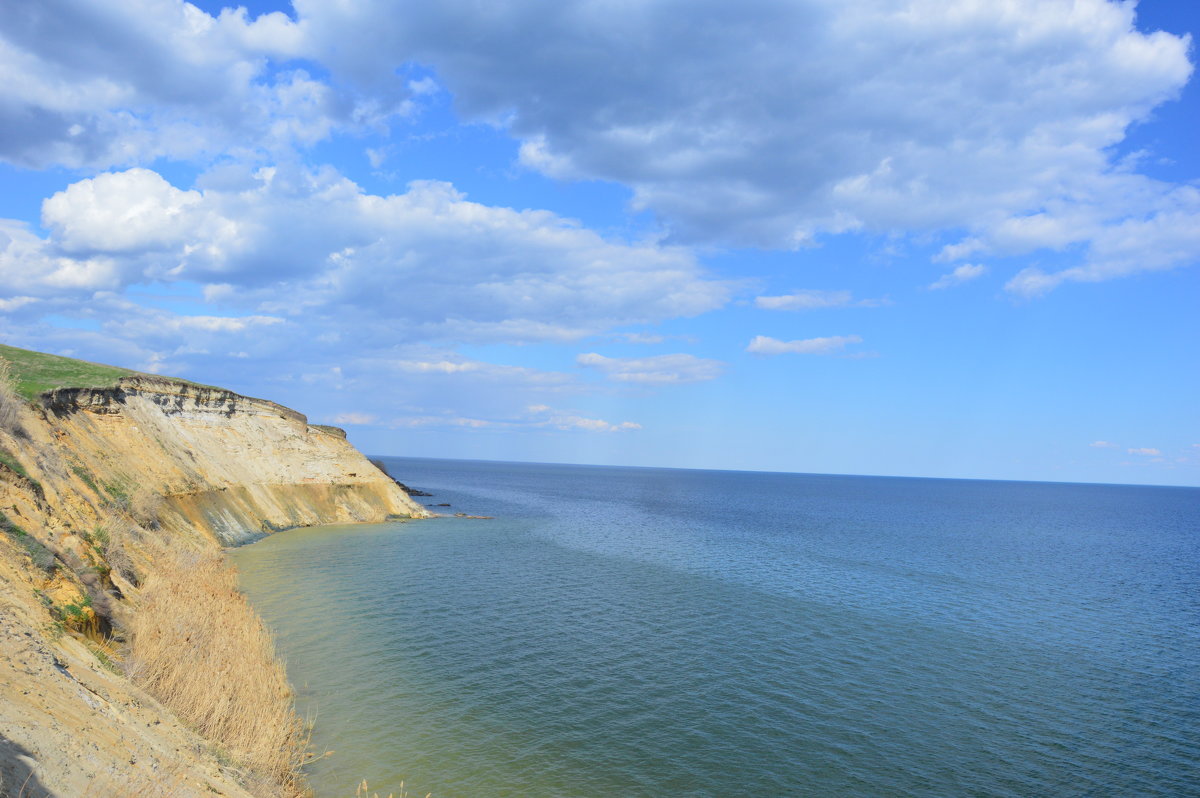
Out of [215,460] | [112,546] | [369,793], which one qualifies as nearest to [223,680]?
[369,793]

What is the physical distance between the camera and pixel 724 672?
79.9ft

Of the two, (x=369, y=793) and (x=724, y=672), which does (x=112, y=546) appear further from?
(x=724, y=672)

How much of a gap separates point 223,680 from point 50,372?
140 ft

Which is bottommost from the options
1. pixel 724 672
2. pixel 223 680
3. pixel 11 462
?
pixel 724 672

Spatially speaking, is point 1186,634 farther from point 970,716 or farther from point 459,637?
point 459,637

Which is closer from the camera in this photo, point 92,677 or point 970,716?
point 92,677

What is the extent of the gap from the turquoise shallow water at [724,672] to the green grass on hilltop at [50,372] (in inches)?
668

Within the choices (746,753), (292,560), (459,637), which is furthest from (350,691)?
(292,560)

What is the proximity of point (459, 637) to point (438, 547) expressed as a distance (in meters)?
26.2

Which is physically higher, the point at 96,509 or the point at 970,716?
the point at 96,509

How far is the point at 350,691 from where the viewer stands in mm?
20562

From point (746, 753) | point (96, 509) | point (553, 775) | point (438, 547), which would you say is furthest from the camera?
point (438, 547)

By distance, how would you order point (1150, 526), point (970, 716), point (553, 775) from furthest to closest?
point (1150, 526)
point (970, 716)
point (553, 775)

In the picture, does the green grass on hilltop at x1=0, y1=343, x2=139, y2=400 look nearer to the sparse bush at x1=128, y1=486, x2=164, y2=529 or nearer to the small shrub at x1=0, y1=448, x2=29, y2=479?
the sparse bush at x1=128, y1=486, x2=164, y2=529
